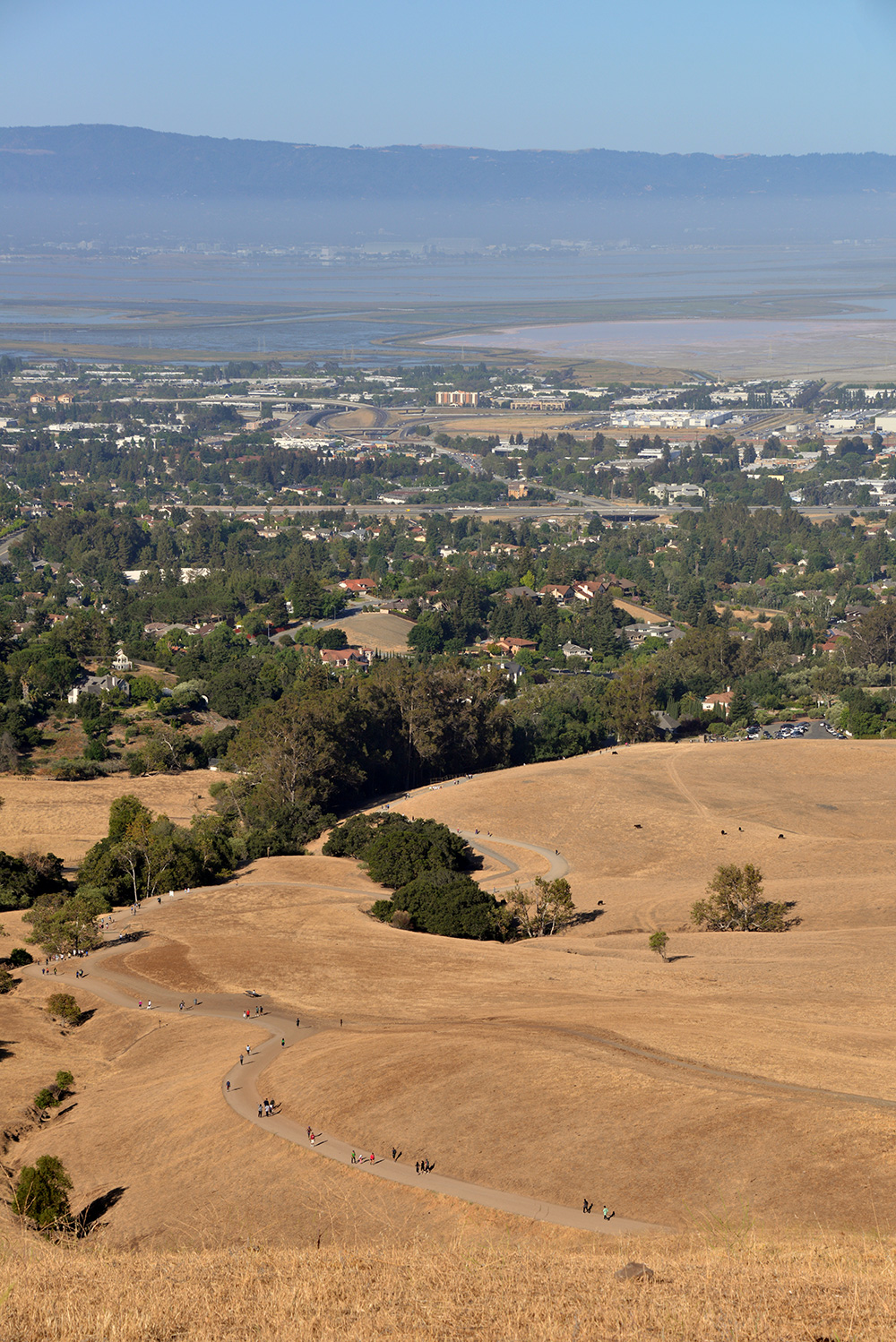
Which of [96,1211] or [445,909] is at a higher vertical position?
[96,1211]

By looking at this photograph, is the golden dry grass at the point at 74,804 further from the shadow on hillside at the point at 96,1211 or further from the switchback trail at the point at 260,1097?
the shadow on hillside at the point at 96,1211

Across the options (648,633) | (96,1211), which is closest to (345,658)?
(648,633)

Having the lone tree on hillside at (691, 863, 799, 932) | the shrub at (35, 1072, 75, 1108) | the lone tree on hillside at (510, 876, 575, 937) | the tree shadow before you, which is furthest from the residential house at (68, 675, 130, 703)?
the shrub at (35, 1072, 75, 1108)

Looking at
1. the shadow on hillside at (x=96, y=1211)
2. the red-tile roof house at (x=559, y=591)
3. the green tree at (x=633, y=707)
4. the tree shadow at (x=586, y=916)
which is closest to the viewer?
the shadow on hillside at (x=96, y=1211)

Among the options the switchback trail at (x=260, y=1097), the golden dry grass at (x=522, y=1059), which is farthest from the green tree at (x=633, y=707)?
the switchback trail at (x=260, y=1097)

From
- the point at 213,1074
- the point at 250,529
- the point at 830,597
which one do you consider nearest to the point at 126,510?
the point at 250,529

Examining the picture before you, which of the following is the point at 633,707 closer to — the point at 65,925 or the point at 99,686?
the point at 99,686
